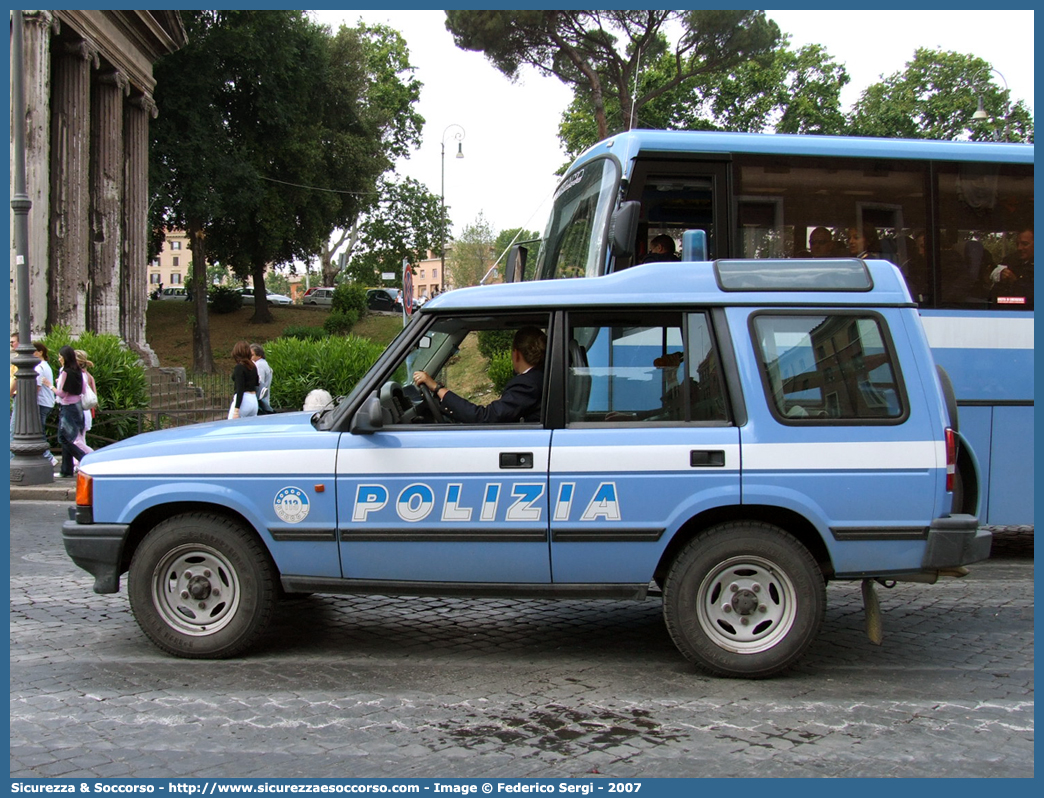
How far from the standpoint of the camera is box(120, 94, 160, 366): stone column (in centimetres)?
2739

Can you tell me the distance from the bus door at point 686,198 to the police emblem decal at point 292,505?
4603 millimetres

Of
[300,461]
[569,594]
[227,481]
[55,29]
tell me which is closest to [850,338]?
[569,594]

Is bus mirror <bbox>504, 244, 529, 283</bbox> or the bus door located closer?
the bus door

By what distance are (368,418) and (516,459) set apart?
2.62 ft

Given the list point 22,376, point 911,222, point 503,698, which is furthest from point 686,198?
point 22,376

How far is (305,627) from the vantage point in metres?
6.08

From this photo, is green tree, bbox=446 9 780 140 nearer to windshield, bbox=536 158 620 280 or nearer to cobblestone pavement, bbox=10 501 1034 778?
windshield, bbox=536 158 620 280

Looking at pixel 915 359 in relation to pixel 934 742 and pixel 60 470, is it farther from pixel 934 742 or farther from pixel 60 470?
pixel 60 470

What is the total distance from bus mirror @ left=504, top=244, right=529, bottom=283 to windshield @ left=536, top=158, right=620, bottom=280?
33 cm

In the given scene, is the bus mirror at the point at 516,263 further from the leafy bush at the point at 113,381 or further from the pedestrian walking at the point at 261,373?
the leafy bush at the point at 113,381

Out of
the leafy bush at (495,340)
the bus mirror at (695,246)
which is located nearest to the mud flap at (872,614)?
the bus mirror at (695,246)

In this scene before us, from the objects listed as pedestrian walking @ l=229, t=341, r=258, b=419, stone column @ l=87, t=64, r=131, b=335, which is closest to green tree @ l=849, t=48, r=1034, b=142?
stone column @ l=87, t=64, r=131, b=335

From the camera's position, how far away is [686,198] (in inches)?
343

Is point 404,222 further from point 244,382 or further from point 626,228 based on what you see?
point 626,228
